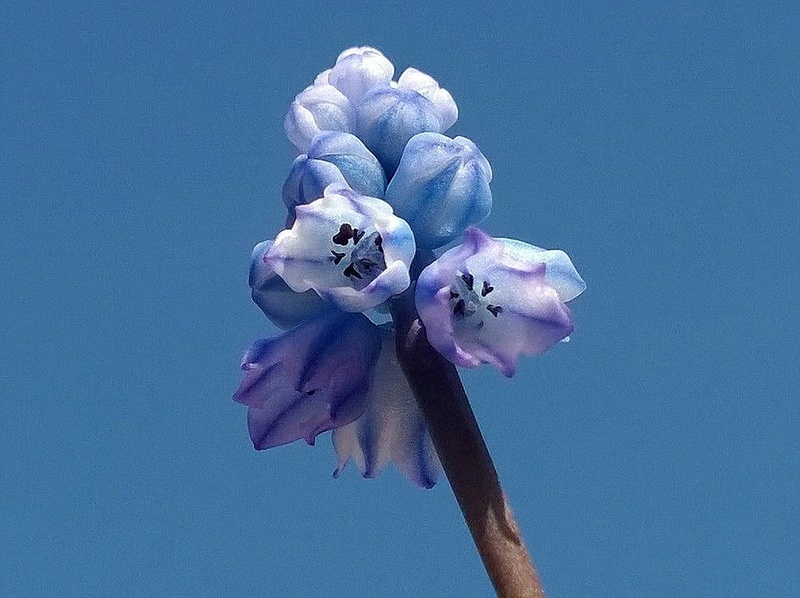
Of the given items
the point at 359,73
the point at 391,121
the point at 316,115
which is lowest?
the point at 391,121

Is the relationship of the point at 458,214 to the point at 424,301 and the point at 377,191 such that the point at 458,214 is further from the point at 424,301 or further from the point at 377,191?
the point at 424,301

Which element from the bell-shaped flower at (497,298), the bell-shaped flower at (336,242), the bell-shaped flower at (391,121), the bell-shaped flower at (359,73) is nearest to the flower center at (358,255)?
the bell-shaped flower at (336,242)

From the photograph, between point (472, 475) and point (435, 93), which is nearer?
point (472, 475)

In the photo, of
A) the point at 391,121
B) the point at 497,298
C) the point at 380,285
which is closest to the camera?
the point at 380,285

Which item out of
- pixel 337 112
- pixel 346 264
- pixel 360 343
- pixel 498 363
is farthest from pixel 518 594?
pixel 337 112

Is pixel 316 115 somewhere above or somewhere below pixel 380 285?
above

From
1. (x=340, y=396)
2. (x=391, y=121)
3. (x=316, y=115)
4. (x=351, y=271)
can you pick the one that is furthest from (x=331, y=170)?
(x=340, y=396)

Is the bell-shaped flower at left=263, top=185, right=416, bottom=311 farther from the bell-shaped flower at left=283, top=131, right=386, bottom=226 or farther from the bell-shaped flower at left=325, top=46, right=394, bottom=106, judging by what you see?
the bell-shaped flower at left=325, top=46, right=394, bottom=106

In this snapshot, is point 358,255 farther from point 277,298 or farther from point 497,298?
point 497,298
